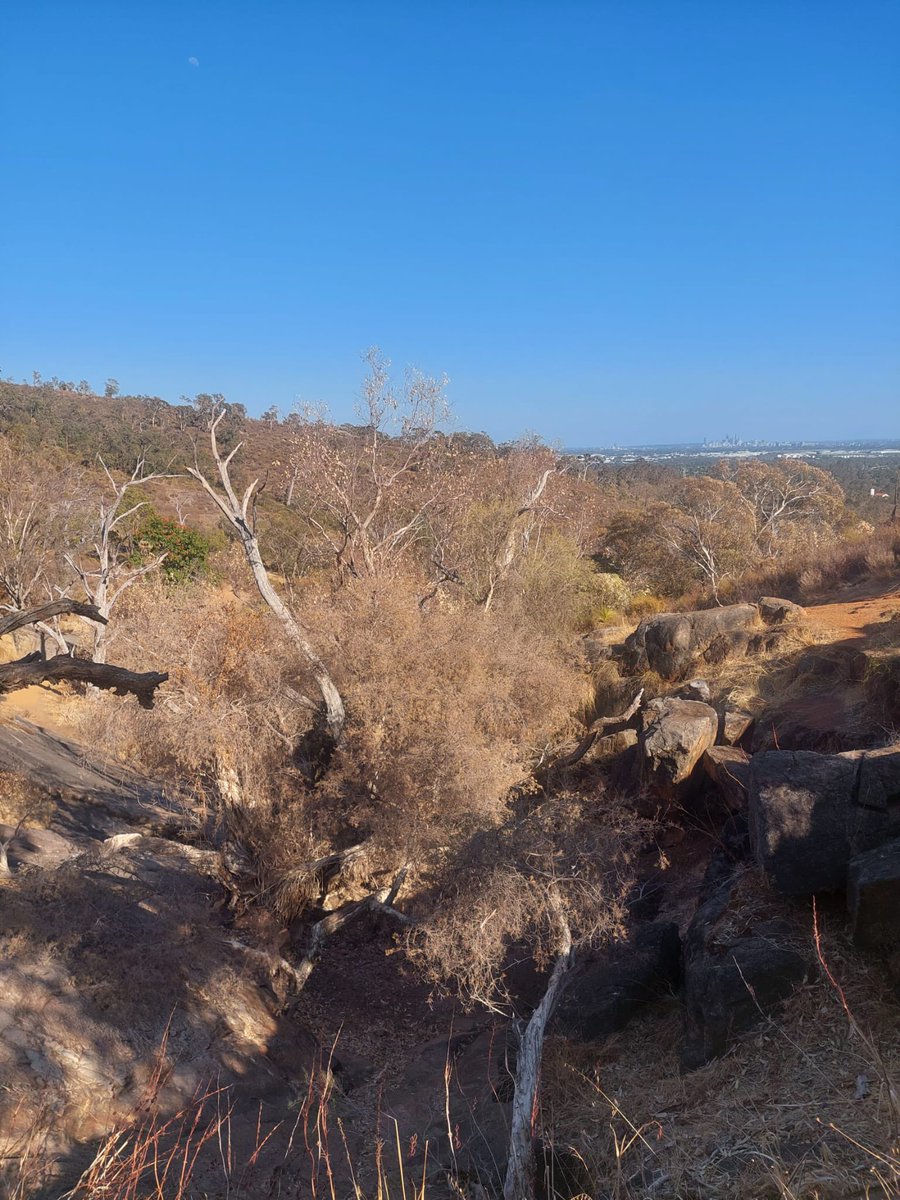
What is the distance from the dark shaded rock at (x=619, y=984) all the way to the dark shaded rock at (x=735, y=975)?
51 cm

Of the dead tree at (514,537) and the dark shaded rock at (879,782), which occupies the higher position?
the dead tree at (514,537)

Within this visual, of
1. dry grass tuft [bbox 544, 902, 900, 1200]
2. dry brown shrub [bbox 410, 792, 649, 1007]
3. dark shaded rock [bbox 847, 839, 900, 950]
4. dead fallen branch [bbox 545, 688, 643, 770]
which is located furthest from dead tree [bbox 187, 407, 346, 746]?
dark shaded rock [bbox 847, 839, 900, 950]

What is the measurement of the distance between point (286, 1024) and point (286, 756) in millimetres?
3489

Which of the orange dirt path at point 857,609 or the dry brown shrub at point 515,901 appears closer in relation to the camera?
the dry brown shrub at point 515,901

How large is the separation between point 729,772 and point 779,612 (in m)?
7.01

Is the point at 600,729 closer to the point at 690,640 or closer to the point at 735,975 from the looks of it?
the point at 690,640

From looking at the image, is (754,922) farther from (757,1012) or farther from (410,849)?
(410,849)

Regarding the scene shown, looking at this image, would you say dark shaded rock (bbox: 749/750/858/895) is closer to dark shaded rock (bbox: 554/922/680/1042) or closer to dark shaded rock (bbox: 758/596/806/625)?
dark shaded rock (bbox: 554/922/680/1042)

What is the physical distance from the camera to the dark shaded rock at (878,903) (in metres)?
5.84

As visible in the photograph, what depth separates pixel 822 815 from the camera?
→ 684 cm

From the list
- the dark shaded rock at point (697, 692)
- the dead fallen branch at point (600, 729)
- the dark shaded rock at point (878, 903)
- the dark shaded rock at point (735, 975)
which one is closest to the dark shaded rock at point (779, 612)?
the dark shaded rock at point (697, 692)

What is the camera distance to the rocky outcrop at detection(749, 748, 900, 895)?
22.0ft

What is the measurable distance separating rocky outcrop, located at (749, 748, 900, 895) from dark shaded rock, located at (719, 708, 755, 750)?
15.6ft

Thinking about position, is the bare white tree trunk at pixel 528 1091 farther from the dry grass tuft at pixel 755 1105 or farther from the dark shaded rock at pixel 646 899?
the dark shaded rock at pixel 646 899
